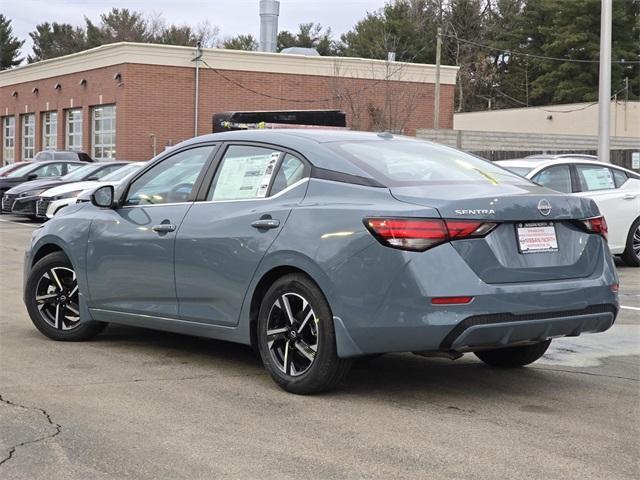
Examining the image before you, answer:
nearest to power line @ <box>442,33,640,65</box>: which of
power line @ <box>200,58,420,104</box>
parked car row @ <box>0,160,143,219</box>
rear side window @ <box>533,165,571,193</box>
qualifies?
power line @ <box>200,58,420,104</box>

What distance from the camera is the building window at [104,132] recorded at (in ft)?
131

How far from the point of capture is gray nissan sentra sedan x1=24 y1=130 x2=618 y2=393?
5262mm

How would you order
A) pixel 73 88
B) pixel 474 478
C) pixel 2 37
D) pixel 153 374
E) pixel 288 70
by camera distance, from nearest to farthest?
1. pixel 474 478
2. pixel 153 374
3. pixel 288 70
4. pixel 73 88
5. pixel 2 37

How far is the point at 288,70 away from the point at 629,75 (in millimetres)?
31859

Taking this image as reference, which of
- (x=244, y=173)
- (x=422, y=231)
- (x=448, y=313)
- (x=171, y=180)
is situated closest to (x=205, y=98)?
(x=171, y=180)

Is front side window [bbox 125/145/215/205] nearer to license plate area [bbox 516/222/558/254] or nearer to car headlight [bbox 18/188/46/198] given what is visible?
license plate area [bbox 516/222/558/254]

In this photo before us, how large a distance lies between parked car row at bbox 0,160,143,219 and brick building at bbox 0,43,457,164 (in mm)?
12709

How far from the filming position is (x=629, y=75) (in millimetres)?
64000

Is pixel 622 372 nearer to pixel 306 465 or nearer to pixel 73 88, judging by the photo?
pixel 306 465

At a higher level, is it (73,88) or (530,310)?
(73,88)

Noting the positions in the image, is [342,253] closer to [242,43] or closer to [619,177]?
[619,177]

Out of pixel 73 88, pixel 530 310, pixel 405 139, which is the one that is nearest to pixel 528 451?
pixel 530 310

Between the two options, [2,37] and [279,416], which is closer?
[279,416]

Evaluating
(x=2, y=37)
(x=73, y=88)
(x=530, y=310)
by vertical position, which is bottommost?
(x=530, y=310)
